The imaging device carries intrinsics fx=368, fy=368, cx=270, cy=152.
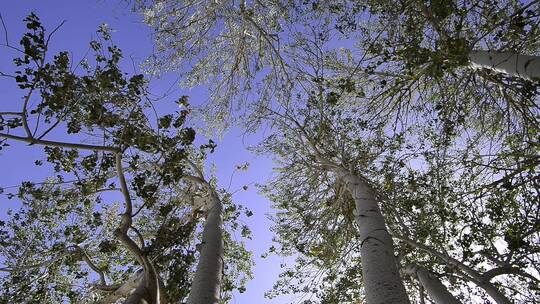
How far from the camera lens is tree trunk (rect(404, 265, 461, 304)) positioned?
4.77 metres

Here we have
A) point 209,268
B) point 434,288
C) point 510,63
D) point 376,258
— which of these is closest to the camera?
Result: point 209,268

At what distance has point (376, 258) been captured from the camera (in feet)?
13.1

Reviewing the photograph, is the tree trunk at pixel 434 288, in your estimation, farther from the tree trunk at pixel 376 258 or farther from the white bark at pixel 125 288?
the white bark at pixel 125 288

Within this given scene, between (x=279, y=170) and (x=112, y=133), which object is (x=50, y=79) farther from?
(x=279, y=170)

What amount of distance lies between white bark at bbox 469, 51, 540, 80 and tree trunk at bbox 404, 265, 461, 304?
2.85m

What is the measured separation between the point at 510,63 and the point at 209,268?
406cm

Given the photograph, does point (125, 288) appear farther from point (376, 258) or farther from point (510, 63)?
point (510, 63)

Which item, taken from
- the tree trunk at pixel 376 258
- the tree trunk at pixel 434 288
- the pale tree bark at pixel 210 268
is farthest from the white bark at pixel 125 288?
the tree trunk at pixel 434 288

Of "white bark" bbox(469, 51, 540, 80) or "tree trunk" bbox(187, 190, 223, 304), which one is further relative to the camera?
"white bark" bbox(469, 51, 540, 80)

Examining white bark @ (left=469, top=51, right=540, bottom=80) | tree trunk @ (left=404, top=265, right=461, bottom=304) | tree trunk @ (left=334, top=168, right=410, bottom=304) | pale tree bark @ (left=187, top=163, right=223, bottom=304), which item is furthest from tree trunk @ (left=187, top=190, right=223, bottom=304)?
white bark @ (left=469, top=51, right=540, bottom=80)

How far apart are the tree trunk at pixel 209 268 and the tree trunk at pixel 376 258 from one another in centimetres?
152

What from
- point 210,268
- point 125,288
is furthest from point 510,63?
point 125,288

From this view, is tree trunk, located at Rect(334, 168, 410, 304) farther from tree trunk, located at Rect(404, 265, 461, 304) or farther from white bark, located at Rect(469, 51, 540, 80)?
white bark, located at Rect(469, 51, 540, 80)

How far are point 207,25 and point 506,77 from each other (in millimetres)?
4945
